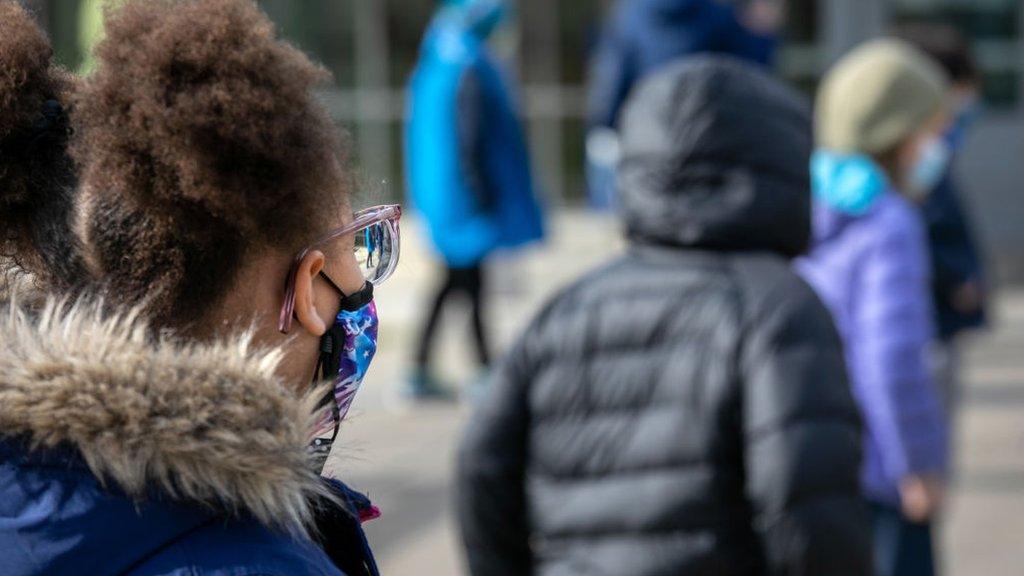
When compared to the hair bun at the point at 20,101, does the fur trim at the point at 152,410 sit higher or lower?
lower

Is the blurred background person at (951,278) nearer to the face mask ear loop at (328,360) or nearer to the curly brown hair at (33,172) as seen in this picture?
the face mask ear loop at (328,360)

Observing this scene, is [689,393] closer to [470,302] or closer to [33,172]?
[33,172]

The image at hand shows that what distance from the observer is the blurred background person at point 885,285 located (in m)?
3.73

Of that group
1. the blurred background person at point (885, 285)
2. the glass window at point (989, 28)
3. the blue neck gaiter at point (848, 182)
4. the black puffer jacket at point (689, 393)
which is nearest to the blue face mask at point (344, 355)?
the black puffer jacket at point (689, 393)

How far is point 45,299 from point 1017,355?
8880 mm

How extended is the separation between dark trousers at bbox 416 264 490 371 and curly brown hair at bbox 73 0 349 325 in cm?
661

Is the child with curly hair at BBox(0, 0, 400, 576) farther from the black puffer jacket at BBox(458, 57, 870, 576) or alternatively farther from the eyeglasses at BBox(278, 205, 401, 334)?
the black puffer jacket at BBox(458, 57, 870, 576)

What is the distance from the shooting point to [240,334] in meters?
1.48

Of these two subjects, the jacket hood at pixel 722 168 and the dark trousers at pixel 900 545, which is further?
the dark trousers at pixel 900 545

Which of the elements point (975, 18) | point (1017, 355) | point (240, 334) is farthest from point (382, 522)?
point (975, 18)

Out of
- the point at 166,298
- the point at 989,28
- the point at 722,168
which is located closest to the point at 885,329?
the point at 722,168

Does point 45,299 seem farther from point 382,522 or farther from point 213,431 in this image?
point 382,522

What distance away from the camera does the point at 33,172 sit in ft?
4.85

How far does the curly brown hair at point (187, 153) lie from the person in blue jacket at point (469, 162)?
644cm
